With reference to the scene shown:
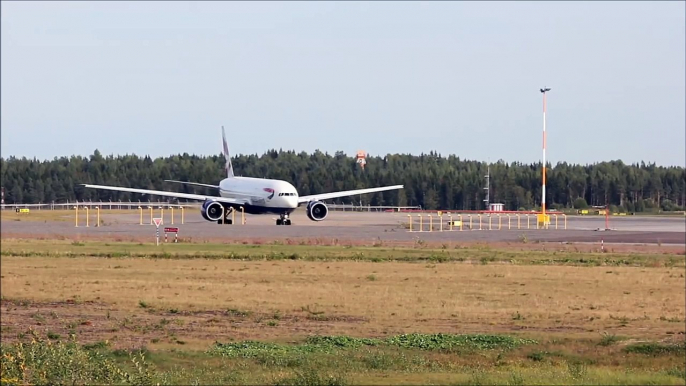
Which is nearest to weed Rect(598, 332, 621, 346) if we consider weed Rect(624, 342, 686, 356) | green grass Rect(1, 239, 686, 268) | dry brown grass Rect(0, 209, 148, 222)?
weed Rect(624, 342, 686, 356)

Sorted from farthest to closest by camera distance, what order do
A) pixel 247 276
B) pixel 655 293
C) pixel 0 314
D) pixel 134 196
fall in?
pixel 134 196 < pixel 247 276 < pixel 655 293 < pixel 0 314

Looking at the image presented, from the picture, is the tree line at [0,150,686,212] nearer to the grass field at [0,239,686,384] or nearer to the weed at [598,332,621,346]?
the grass field at [0,239,686,384]

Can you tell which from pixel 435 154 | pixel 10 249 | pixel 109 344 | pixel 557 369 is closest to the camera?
pixel 557 369

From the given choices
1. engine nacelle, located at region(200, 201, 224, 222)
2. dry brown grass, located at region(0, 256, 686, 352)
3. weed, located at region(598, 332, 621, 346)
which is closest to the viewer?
weed, located at region(598, 332, 621, 346)

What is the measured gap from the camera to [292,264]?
42.9 meters

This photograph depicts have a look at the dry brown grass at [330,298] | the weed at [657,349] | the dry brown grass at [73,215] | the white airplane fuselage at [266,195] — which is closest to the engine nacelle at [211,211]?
the white airplane fuselage at [266,195]

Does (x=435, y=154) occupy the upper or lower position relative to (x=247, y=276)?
upper

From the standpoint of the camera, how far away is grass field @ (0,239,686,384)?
18.6 metres

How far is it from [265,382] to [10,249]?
3440 centimetres

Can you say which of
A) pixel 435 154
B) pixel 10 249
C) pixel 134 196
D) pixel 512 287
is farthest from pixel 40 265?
pixel 435 154

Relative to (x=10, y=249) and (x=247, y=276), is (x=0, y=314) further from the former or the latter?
(x=10, y=249)

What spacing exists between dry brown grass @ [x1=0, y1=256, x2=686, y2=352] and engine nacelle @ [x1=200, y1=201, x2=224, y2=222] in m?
31.1

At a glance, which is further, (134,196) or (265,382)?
(134,196)

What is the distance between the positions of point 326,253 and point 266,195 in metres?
28.6
